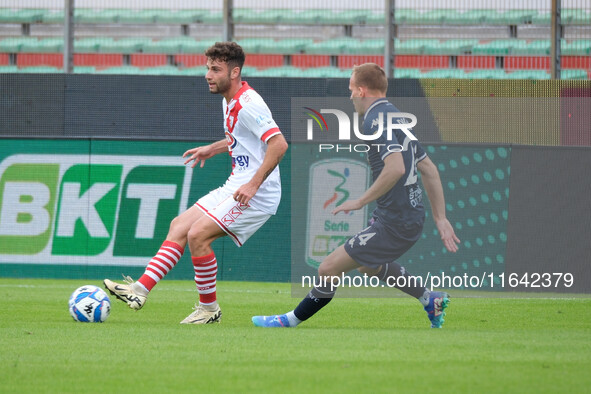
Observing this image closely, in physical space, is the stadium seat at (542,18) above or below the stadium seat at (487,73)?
above

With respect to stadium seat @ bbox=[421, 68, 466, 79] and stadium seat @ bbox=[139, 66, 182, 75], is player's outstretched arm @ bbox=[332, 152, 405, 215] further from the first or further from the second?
stadium seat @ bbox=[139, 66, 182, 75]

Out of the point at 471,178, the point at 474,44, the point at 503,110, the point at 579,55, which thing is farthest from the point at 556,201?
the point at 474,44

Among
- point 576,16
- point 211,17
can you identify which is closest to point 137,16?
point 211,17

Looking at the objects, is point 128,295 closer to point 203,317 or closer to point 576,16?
point 203,317

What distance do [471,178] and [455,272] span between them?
98 cm

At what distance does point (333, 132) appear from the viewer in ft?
38.5

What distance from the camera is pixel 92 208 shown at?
41.7ft

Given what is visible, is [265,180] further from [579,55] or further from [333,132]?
[579,55]

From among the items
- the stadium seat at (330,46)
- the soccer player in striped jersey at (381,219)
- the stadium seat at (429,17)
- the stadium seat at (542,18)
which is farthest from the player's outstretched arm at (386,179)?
the stadium seat at (330,46)

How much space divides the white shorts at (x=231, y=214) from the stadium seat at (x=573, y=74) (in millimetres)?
7719

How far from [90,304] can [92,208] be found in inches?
220

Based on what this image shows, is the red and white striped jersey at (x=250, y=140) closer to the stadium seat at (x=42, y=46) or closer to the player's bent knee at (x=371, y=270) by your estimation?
the player's bent knee at (x=371, y=270)

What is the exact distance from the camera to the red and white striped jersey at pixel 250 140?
712cm

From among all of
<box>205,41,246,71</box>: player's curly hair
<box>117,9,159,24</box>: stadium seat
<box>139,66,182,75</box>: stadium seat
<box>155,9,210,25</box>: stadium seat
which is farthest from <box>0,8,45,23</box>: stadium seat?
<box>205,41,246,71</box>: player's curly hair
